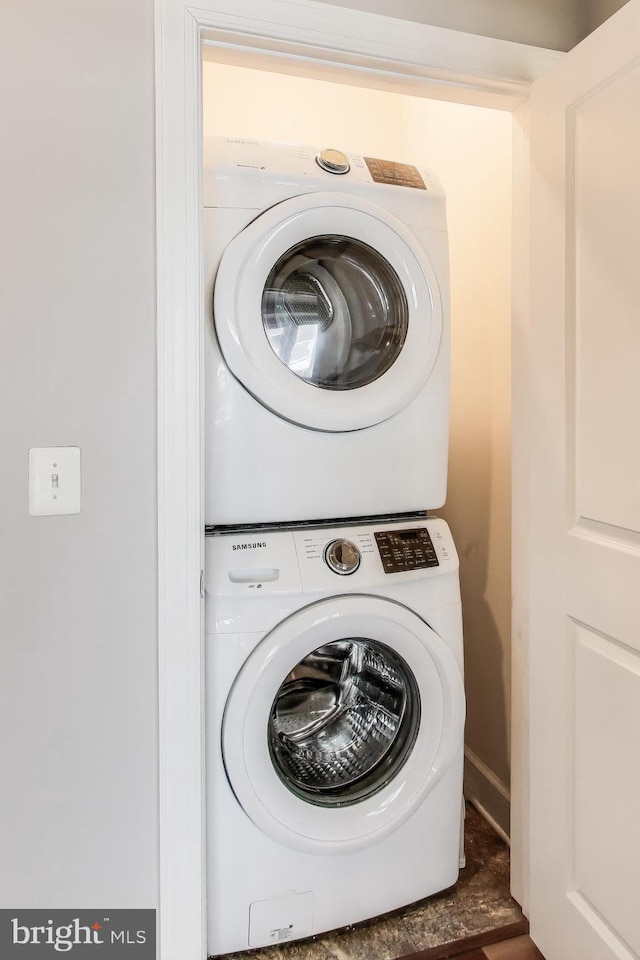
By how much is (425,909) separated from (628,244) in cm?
150

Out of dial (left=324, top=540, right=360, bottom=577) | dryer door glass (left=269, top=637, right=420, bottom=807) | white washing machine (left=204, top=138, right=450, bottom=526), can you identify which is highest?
white washing machine (left=204, top=138, right=450, bottom=526)

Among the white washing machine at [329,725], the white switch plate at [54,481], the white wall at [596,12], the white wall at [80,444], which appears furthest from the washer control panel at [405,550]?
the white wall at [596,12]

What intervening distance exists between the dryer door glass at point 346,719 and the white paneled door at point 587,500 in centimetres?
30

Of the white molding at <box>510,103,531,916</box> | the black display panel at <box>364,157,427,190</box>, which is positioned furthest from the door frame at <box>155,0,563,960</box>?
the white molding at <box>510,103,531,916</box>

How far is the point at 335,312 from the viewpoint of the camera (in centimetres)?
139

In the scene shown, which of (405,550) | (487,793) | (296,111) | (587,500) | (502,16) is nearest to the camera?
(587,500)

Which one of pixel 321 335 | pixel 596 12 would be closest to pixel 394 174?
pixel 321 335

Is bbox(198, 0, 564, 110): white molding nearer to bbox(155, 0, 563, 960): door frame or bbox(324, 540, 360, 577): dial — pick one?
bbox(155, 0, 563, 960): door frame

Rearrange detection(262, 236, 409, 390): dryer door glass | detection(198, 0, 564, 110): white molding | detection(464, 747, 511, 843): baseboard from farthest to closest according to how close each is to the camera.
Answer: detection(464, 747, 511, 843): baseboard → detection(262, 236, 409, 390): dryer door glass → detection(198, 0, 564, 110): white molding

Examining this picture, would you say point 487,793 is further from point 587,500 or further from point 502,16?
point 502,16

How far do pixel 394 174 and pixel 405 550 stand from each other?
87 centimetres

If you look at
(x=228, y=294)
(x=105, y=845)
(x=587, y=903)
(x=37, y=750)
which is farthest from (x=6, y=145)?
(x=587, y=903)

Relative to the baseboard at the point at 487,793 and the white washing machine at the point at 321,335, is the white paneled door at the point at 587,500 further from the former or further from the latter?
the baseboard at the point at 487,793

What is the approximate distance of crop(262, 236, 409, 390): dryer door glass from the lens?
4.32 ft
